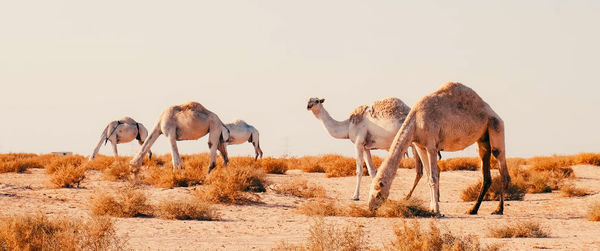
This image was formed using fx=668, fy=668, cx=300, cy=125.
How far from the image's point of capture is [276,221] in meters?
11.8

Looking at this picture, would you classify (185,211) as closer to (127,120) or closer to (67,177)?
(67,177)

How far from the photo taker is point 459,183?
2156 cm

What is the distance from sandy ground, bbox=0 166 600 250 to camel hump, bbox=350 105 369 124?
1955mm

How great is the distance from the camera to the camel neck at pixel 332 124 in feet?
55.0

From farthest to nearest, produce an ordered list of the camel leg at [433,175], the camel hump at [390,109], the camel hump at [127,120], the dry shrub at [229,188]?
the camel hump at [127,120] → the camel hump at [390,109] → the dry shrub at [229,188] → the camel leg at [433,175]

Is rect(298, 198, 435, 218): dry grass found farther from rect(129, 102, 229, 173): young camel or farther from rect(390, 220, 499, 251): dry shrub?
rect(129, 102, 229, 173): young camel

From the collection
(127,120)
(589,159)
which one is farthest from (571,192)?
(127,120)

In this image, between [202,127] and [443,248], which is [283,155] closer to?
[202,127]

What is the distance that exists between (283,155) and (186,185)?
17283 millimetres

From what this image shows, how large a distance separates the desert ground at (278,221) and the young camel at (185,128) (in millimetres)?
1015

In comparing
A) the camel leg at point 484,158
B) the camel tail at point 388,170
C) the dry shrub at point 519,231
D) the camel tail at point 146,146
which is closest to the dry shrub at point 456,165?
the camel tail at point 146,146

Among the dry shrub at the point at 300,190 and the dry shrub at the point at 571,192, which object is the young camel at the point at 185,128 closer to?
the dry shrub at the point at 300,190

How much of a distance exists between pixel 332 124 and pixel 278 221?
558 cm

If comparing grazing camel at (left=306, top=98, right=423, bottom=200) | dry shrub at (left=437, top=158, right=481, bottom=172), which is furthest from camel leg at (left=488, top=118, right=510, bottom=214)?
dry shrub at (left=437, top=158, right=481, bottom=172)
